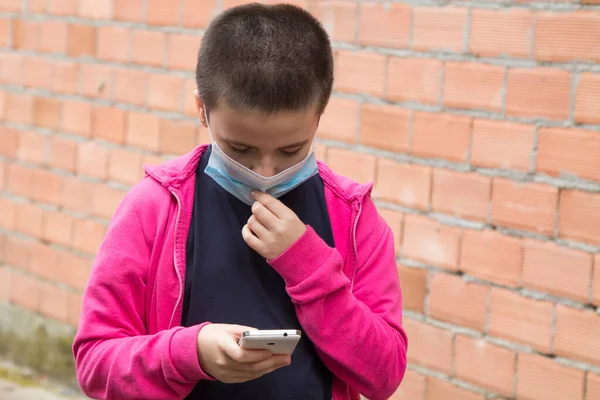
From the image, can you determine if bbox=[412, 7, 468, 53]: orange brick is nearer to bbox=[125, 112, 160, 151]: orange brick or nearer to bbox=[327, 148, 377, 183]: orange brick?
bbox=[327, 148, 377, 183]: orange brick

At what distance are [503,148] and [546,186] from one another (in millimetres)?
188

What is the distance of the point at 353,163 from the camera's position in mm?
3359

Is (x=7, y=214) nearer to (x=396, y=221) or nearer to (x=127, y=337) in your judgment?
(x=396, y=221)

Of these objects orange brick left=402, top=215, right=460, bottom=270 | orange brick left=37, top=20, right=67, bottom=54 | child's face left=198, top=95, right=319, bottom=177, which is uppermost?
orange brick left=37, top=20, right=67, bottom=54

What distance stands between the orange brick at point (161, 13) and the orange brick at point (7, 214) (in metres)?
1.36

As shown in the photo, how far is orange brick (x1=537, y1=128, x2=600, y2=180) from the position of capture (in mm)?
2703

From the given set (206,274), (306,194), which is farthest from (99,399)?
(306,194)

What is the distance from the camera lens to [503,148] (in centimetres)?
292

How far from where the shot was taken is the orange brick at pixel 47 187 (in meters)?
4.59

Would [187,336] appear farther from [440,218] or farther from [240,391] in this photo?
[440,218]

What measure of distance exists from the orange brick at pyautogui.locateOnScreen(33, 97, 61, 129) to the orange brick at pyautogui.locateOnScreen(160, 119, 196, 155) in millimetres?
764

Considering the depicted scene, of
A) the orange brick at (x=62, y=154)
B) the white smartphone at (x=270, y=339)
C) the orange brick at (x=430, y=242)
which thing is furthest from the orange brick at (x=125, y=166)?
the white smartphone at (x=270, y=339)

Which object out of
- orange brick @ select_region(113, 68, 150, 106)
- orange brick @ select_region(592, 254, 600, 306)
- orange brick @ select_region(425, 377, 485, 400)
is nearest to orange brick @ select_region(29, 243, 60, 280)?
orange brick @ select_region(113, 68, 150, 106)

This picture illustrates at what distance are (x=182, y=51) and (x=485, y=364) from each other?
180 centimetres
